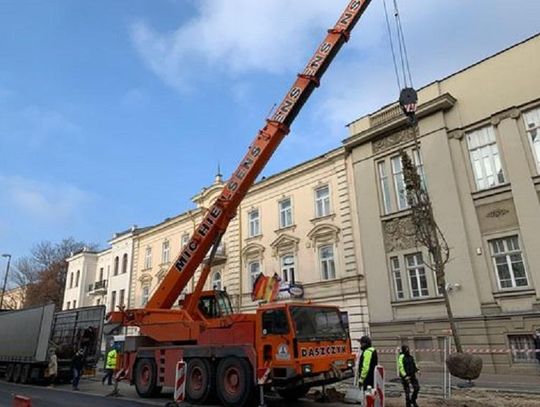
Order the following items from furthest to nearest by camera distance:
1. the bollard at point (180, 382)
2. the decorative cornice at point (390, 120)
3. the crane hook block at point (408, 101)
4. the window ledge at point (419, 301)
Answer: the decorative cornice at point (390, 120) < the window ledge at point (419, 301) < the crane hook block at point (408, 101) < the bollard at point (180, 382)

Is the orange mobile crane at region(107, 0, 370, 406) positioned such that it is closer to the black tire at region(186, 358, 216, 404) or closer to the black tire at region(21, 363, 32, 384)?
the black tire at region(186, 358, 216, 404)

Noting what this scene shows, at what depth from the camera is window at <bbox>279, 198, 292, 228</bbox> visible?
1011 inches

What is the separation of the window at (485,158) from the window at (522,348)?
234 inches

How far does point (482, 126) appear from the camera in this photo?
1825 centimetres

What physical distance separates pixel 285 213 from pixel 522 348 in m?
14.0

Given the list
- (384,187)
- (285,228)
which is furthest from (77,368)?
(384,187)

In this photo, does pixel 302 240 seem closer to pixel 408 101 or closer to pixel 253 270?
pixel 253 270

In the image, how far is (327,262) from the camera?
2302cm

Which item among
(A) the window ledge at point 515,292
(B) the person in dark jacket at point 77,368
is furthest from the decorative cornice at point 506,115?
(B) the person in dark jacket at point 77,368

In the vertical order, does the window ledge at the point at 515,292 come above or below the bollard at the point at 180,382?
above

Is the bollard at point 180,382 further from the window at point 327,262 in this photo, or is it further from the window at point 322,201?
the window at point 322,201

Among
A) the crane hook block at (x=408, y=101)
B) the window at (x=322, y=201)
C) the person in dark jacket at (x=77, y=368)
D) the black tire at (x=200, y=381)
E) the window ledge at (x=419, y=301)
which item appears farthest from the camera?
the window at (x=322, y=201)

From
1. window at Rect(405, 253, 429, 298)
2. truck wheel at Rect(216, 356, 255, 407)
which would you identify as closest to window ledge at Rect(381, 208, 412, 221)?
window at Rect(405, 253, 429, 298)

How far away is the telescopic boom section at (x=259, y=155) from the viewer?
1402 centimetres
